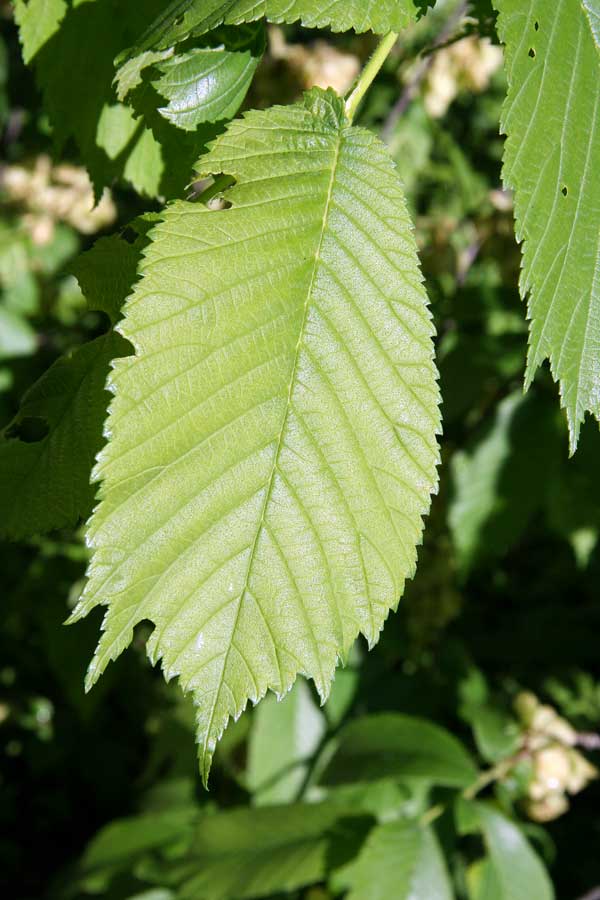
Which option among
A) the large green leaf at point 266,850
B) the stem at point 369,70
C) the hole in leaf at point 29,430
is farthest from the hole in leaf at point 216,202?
the large green leaf at point 266,850

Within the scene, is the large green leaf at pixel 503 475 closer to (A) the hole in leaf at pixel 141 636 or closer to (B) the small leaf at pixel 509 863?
(B) the small leaf at pixel 509 863

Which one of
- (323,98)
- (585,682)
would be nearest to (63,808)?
(585,682)

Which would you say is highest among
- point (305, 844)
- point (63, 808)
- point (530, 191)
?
point (63, 808)

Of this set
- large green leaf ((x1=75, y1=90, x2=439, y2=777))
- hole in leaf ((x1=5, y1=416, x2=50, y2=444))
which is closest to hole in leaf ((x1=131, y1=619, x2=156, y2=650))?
hole in leaf ((x1=5, y1=416, x2=50, y2=444))

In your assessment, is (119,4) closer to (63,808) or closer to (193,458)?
(193,458)

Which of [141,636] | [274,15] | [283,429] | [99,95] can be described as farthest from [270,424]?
[141,636]

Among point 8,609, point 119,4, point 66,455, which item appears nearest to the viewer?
point 66,455

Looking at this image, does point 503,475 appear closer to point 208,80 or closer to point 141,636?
point 141,636

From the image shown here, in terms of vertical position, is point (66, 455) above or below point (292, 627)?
above
